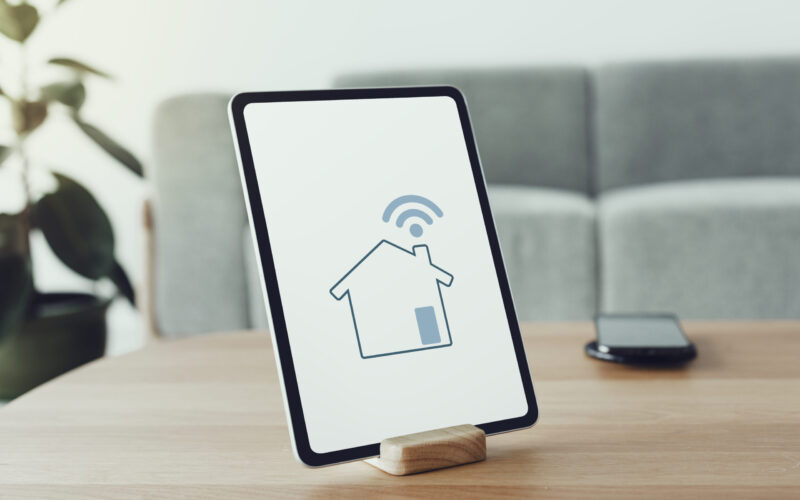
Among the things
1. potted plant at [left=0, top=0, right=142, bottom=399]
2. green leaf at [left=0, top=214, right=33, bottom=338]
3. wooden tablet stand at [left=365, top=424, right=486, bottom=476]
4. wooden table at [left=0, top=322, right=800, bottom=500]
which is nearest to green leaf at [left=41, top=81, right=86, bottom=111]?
potted plant at [left=0, top=0, right=142, bottom=399]

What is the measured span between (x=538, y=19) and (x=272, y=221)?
85.3 inches

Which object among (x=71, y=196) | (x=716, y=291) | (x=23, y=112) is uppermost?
(x=23, y=112)

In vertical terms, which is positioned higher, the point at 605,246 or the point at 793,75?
the point at 793,75

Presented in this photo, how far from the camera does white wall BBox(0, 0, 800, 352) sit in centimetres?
240

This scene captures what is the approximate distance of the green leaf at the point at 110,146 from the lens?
6.30 ft

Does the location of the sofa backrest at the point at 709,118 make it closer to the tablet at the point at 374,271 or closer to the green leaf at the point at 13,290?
the green leaf at the point at 13,290

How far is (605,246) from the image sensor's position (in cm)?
169

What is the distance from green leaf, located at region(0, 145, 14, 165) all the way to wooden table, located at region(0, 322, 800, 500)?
51.4 inches

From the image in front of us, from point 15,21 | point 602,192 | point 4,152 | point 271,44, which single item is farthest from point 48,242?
point 602,192

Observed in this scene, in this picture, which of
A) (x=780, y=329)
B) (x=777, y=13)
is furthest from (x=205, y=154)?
(x=777, y=13)

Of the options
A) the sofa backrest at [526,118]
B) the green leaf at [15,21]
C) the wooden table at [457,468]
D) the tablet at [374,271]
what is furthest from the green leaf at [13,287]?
the tablet at [374,271]

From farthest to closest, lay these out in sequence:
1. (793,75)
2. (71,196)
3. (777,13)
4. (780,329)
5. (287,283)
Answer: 1. (777,13)
2. (793,75)
3. (71,196)
4. (780,329)
5. (287,283)

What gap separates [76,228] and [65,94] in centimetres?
36

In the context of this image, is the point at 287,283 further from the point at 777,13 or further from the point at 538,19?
the point at 777,13
